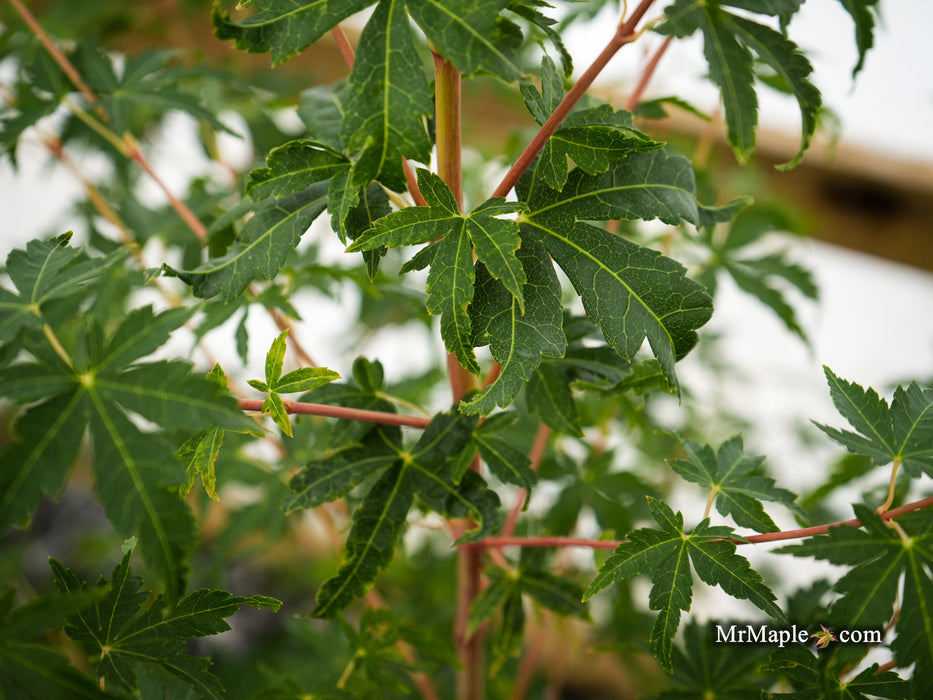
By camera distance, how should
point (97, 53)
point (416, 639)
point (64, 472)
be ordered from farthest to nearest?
point (97, 53), point (416, 639), point (64, 472)

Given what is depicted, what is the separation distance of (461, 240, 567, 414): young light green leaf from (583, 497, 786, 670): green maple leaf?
0.41ft

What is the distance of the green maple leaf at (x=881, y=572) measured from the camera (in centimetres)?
38

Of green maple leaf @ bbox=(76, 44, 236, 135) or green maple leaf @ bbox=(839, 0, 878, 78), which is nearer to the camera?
green maple leaf @ bbox=(839, 0, 878, 78)

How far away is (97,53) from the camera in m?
0.71

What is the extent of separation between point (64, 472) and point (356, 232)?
211 mm

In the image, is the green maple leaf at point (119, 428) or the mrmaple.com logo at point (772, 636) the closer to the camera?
the green maple leaf at point (119, 428)

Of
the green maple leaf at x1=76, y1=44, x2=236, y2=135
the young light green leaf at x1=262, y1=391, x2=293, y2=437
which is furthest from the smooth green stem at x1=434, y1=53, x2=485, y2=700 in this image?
the green maple leaf at x1=76, y1=44, x2=236, y2=135

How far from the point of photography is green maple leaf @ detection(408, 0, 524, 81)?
0.32 metres

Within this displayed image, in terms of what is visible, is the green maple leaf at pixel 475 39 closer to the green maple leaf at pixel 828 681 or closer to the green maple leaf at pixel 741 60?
the green maple leaf at pixel 741 60

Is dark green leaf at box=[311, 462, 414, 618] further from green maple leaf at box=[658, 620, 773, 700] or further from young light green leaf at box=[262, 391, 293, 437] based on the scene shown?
green maple leaf at box=[658, 620, 773, 700]

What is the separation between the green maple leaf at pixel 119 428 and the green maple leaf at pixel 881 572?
346 millimetres

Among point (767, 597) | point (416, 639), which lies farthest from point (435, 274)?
point (416, 639)

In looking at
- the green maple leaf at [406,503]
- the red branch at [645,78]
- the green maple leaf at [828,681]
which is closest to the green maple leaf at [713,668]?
the green maple leaf at [828,681]

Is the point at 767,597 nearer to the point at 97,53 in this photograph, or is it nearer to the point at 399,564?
the point at 399,564
